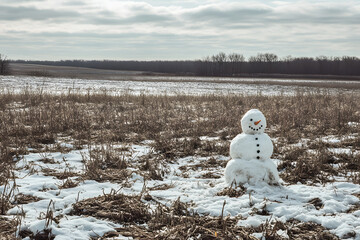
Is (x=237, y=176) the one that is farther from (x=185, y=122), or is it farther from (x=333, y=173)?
(x=185, y=122)

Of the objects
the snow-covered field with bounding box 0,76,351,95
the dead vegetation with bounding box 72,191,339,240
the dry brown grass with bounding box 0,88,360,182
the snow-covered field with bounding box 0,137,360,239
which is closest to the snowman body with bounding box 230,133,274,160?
the snow-covered field with bounding box 0,137,360,239

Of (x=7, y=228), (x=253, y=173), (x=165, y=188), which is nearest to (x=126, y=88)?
(x=165, y=188)

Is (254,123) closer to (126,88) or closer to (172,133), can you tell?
(172,133)

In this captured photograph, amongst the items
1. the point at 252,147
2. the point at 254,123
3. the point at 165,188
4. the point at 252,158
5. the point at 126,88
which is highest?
the point at 126,88

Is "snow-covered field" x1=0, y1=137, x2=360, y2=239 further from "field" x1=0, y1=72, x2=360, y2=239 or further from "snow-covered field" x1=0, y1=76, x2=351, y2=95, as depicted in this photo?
"snow-covered field" x1=0, y1=76, x2=351, y2=95

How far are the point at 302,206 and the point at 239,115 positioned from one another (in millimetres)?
6213

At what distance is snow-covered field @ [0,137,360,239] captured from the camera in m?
2.89

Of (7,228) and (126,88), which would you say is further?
(126,88)

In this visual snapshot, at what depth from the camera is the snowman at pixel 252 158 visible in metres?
4.01

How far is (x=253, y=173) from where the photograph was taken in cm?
401

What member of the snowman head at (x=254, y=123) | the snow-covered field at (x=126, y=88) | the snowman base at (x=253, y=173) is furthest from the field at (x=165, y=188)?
the snow-covered field at (x=126, y=88)

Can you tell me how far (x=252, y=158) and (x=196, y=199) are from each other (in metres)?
1.05

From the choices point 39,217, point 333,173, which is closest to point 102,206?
point 39,217

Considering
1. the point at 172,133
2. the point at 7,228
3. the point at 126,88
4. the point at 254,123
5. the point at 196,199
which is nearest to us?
the point at 7,228
